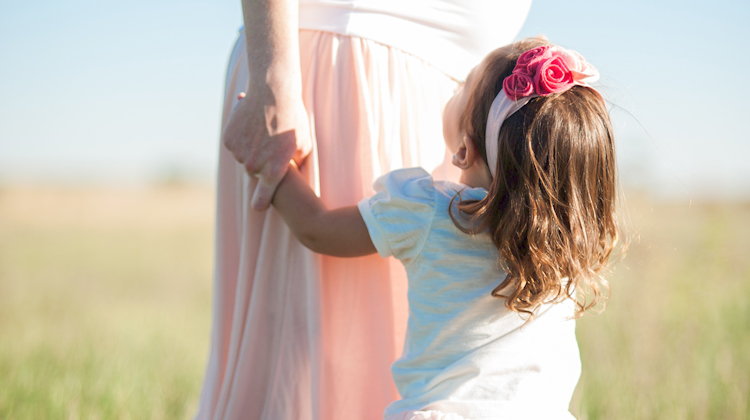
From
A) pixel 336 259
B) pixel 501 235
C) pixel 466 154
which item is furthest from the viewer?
pixel 336 259

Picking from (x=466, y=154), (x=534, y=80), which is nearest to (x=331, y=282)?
(x=466, y=154)

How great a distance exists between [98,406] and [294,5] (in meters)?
2.46

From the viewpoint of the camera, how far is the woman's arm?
126cm

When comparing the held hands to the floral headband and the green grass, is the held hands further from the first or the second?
the green grass

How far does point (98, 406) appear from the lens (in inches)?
108

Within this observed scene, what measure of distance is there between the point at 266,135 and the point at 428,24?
0.55m

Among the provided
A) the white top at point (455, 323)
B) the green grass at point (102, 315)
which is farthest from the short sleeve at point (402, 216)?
the green grass at point (102, 315)

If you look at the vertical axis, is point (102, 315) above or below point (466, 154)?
below

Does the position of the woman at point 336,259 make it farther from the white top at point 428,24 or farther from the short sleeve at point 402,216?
the short sleeve at point 402,216

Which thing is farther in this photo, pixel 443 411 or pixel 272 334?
pixel 272 334

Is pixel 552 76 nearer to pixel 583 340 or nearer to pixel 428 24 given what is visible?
pixel 428 24

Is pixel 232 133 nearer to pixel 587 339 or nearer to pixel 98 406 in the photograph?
pixel 98 406

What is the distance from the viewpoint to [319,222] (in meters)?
1.26

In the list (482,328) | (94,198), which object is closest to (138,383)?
(482,328)
